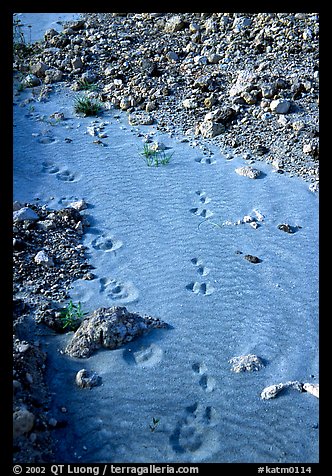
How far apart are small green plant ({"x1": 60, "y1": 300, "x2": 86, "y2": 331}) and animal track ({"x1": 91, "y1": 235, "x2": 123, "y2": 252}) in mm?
674

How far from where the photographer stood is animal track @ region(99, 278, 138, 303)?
341cm

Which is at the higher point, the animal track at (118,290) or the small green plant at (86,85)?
the small green plant at (86,85)

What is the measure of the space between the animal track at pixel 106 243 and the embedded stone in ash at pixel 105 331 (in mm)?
798

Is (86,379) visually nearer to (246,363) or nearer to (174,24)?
(246,363)

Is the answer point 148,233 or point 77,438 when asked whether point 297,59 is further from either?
point 77,438

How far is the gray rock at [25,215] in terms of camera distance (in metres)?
3.90

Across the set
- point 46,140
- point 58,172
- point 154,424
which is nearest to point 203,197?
point 58,172

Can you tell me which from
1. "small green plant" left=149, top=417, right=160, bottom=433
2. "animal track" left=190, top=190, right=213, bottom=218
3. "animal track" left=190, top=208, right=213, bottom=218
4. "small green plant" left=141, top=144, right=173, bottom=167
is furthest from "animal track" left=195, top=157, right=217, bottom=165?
"small green plant" left=149, top=417, right=160, bottom=433

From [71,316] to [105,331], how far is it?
0.99 ft

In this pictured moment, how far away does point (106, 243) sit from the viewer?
153 inches

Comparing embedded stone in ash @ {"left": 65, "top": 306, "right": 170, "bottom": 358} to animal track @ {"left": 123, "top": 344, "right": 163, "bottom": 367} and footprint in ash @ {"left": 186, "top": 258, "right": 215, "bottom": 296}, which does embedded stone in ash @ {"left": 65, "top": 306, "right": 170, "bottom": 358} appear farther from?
footprint in ash @ {"left": 186, "top": 258, "right": 215, "bottom": 296}

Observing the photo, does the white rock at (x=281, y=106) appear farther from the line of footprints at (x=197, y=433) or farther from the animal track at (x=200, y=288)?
the line of footprints at (x=197, y=433)

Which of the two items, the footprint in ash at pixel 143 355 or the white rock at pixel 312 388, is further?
the footprint in ash at pixel 143 355

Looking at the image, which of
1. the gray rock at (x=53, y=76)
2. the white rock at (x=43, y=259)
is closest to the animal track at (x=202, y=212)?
the white rock at (x=43, y=259)
